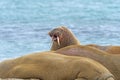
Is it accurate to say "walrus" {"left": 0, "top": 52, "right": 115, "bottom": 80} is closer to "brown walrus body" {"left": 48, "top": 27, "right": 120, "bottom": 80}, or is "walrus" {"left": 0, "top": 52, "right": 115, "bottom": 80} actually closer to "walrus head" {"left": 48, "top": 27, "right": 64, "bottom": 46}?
"brown walrus body" {"left": 48, "top": 27, "right": 120, "bottom": 80}

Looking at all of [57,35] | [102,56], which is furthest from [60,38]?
[102,56]

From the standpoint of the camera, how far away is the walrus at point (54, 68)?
4746 millimetres

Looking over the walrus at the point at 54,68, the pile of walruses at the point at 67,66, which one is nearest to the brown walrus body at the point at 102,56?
the pile of walruses at the point at 67,66

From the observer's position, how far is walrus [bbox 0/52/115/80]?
15.6ft

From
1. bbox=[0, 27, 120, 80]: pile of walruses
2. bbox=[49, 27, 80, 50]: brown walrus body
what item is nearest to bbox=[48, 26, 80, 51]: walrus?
bbox=[49, 27, 80, 50]: brown walrus body

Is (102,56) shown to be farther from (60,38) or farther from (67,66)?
(60,38)

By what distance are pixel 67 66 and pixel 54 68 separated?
121mm

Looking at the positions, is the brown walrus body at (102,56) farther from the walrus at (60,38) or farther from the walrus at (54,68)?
the walrus at (60,38)

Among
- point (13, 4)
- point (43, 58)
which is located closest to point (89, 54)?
point (43, 58)

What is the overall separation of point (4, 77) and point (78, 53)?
0.72 m

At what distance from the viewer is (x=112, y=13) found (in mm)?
26469

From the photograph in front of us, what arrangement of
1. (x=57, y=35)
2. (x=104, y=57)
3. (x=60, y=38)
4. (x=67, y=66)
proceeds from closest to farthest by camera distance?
(x=67, y=66)
(x=104, y=57)
(x=57, y=35)
(x=60, y=38)

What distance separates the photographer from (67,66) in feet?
15.9

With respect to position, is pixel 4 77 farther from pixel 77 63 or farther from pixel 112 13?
pixel 112 13
